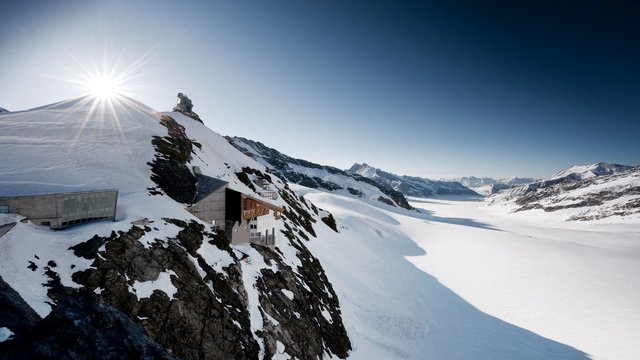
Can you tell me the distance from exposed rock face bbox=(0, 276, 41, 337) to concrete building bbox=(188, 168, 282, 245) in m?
16.4

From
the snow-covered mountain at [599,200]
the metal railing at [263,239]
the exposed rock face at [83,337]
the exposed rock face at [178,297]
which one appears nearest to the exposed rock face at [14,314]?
the exposed rock face at [83,337]

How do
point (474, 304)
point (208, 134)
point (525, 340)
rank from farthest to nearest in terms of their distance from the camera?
point (208, 134)
point (474, 304)
point (525, 340)

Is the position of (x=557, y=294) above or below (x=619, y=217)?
below

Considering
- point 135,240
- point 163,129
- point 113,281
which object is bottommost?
point 113,281

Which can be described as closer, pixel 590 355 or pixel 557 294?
pixel 590 355

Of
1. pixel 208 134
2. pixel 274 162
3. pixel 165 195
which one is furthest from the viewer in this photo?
pixel 274 162

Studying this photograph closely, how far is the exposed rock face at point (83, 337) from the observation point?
4.40m

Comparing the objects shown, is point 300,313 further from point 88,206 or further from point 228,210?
point 88,206

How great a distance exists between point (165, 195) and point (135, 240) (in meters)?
8.24

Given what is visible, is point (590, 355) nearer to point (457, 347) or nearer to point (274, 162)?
point (457, 347)

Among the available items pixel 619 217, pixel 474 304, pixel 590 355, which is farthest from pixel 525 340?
pixel 619 217

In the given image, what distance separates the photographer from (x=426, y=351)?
24.9 meters

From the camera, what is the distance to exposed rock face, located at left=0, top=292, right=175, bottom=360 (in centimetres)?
440

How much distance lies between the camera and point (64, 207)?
14766mm
